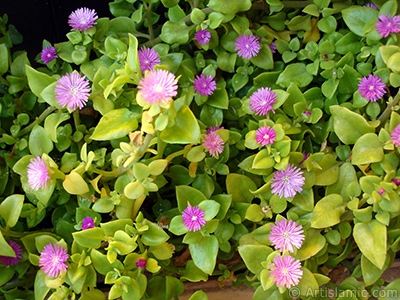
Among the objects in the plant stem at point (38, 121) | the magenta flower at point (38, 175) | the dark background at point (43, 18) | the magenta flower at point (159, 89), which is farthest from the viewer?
the dark background at point (43, 18)

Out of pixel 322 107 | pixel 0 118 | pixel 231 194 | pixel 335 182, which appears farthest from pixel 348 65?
pixel 0 118

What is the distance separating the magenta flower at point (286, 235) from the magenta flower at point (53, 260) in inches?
13.1

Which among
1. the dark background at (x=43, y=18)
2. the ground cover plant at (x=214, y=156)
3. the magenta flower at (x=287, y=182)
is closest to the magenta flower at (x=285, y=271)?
the ground cover plant at (x=214, y=156)

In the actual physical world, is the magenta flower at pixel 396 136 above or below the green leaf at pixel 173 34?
below

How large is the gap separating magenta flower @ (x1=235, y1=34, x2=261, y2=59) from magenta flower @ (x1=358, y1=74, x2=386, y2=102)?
196 mm

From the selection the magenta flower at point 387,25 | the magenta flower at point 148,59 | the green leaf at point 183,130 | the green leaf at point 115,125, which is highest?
the magenta flower at point 387,25

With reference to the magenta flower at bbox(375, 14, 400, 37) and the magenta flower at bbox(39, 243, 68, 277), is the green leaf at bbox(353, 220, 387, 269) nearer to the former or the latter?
the magenta flower at bbox(375, 14, 400, 37)

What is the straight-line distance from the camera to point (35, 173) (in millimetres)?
619

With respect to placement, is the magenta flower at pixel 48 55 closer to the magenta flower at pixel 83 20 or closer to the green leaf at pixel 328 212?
the magenta flower at pixel 83 20

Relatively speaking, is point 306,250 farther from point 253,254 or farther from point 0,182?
point 0,182

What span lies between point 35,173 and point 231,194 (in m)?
0.32

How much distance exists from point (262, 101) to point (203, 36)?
0.53ft

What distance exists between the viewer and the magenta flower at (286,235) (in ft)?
2.12

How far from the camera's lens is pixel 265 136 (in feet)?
2.19
